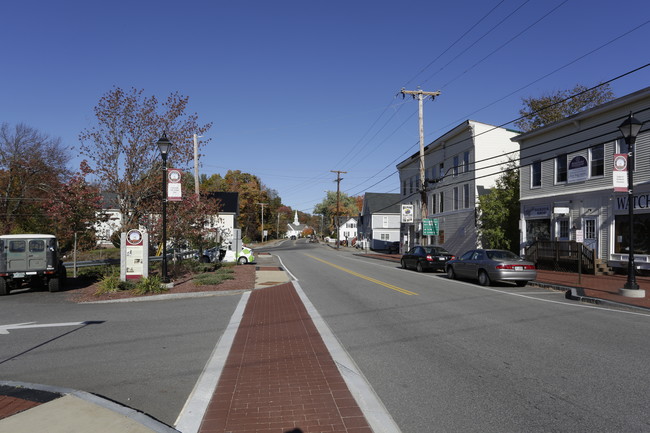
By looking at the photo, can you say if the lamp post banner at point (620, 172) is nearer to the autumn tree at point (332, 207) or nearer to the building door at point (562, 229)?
the building door at point (562, 229)

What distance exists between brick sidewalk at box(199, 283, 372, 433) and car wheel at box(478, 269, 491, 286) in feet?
33.1

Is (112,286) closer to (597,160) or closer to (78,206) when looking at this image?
(78,206)

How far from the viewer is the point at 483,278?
16734 mm

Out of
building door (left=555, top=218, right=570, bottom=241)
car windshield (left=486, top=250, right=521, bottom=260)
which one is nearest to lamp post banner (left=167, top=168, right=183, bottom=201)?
car windshield (left=486, top=250, right=521, bottom=260)

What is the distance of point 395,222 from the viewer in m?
64.7

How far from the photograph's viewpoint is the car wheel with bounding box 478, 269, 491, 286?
16594 millimetres

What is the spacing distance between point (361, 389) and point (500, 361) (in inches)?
95.2

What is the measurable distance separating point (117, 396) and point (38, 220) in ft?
132

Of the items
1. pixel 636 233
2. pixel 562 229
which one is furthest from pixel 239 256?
pixel 636 233

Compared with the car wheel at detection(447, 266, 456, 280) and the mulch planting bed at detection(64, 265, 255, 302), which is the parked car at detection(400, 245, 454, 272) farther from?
the mulch planting bed at detection(64, 265, 255, 302)

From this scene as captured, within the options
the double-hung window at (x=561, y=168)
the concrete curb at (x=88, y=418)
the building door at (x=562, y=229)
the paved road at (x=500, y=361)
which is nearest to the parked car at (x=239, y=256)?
the paved road at (x=500, y=361)

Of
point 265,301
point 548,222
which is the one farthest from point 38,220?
point 548,222

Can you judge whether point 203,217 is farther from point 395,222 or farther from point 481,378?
point 395,222

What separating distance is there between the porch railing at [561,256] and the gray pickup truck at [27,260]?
21.6 metres
